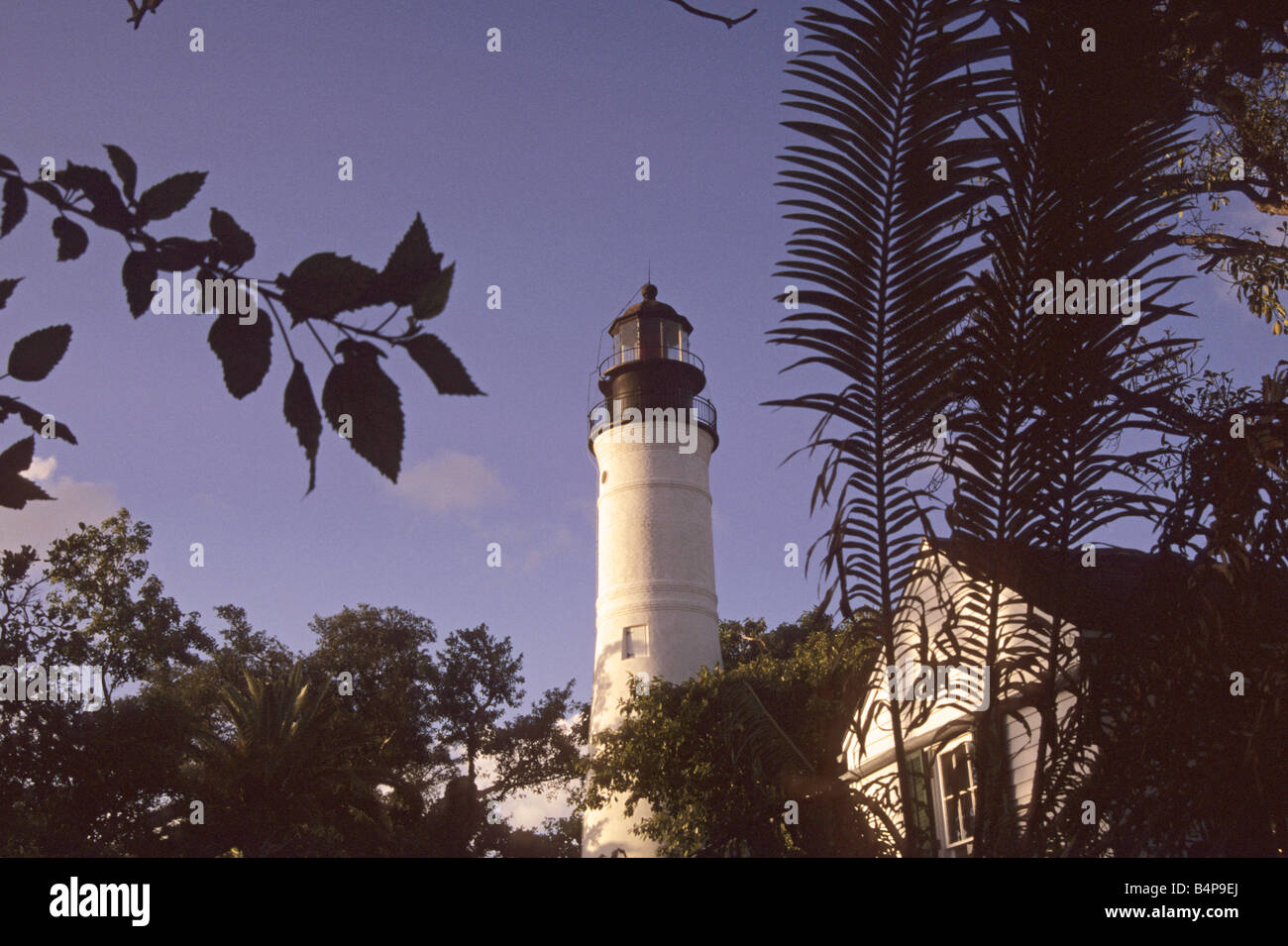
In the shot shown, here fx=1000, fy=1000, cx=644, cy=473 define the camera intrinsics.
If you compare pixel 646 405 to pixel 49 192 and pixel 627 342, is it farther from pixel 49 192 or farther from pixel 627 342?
pixel 49 192

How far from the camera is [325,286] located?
1.16 metres

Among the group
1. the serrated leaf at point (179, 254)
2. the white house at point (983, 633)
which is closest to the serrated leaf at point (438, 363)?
the serrated leaf at point (179, 254)

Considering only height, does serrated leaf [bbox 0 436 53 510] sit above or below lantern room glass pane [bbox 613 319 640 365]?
below

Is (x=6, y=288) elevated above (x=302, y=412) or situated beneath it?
elevated above

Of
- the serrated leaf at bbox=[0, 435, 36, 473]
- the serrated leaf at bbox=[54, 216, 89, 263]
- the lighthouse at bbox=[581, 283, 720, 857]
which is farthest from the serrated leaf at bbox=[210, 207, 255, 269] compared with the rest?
the lighthouse at bbox=[581, 283, 720, 857]

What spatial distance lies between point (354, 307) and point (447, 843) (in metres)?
30.3

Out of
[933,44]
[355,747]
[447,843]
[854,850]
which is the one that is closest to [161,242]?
[933,44]

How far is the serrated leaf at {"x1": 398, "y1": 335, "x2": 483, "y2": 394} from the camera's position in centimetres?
112

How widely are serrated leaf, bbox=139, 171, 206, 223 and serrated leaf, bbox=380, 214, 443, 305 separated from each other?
352 millimetres

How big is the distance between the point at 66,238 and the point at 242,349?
14.1 inches

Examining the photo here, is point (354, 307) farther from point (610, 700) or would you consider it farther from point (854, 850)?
point (610, 700)

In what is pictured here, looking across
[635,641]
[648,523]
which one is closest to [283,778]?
[635,641]

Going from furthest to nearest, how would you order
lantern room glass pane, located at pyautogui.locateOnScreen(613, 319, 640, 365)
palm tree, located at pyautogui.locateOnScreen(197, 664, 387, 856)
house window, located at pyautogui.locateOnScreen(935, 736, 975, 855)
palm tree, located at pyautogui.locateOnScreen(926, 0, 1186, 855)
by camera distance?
lantern room glass pane, located at pyautogui.locateOnScreen(613, 319, 640, 365)
palm tree, located at pyautogui.locateOnScreen(197, 664, 387, 856)
house window, located at pyautogui.locateOnScreen(935, 736, 975, 855)
palm tree, located at pyautogui.locateOnScreen(926, 0, 1186, 855)

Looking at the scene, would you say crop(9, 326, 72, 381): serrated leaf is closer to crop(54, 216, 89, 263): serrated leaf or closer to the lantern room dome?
crop(54, 216, 89, 263): serrated leaf
